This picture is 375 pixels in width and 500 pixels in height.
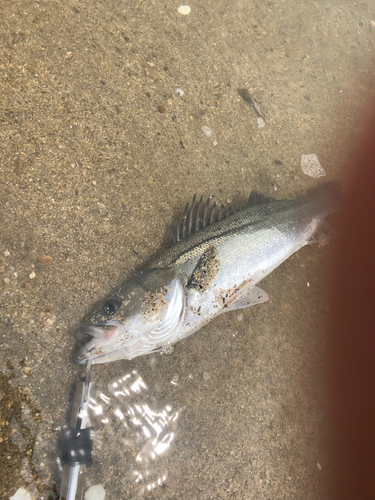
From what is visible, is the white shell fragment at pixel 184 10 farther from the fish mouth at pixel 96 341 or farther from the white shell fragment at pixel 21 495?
the white shell fragment at pixel 21 495

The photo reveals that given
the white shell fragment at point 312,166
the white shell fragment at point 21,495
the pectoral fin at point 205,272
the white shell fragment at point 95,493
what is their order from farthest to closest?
1. the white shell fragment at point 312,166
2. the pectoral fin at point 205,272
3. the white shell fragment at point 95,493
4. the white shell fragment at point 21,495

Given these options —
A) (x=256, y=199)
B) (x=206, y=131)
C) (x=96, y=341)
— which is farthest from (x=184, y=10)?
(x=96, y=341)

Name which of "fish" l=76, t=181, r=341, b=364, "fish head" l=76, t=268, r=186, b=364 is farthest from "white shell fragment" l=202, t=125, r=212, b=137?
"fish head" l=76, t=268, r=186, b=364

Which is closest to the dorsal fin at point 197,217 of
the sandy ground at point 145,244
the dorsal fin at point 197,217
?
the dorsal fin at point 197,217

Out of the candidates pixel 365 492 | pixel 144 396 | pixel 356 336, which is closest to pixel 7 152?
pixel 144 396

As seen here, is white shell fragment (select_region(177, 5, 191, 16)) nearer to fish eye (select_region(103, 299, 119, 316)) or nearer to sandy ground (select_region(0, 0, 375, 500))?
sandy ground (select_region(0, 0, 375, 500))

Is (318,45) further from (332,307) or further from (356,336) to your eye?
(356,336)
